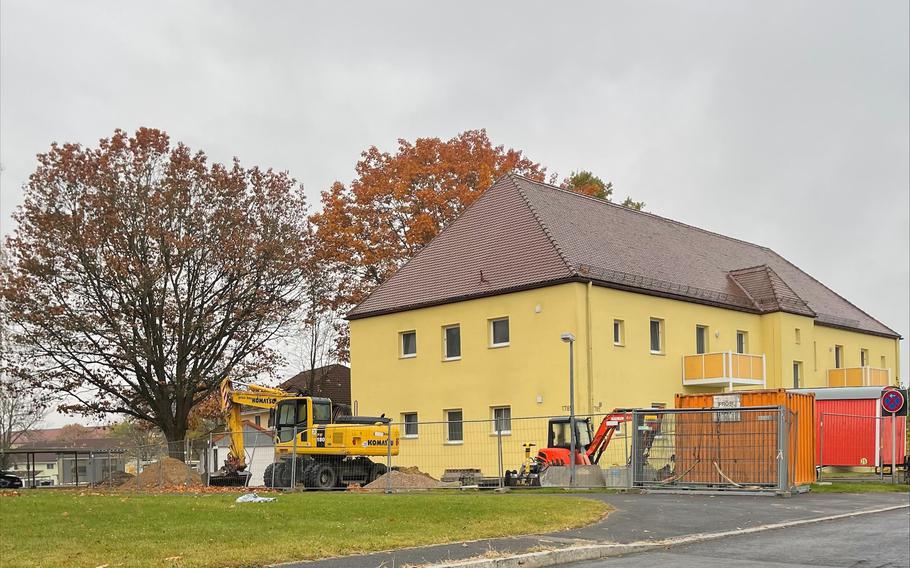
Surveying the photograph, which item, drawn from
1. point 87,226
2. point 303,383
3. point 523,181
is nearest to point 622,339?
point 523,181

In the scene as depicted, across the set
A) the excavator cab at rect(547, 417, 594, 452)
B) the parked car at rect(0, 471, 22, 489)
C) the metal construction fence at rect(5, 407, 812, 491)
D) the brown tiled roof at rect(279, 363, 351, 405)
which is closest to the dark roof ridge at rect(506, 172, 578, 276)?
the metal construction fence at rect(5, 407, 812, 491)

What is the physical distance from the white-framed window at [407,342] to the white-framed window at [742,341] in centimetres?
1349

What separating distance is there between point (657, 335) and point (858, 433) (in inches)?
320

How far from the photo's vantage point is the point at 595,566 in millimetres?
11609

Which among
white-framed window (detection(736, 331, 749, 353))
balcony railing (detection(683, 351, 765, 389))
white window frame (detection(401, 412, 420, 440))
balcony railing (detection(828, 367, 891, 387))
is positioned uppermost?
white-framed window (detection(736, 331, 749, 353))

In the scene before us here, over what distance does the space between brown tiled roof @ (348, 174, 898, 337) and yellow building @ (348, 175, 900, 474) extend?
8 centimetres

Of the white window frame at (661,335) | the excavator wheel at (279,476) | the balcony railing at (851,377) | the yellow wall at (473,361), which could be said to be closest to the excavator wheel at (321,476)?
the excavator wheel at (279,476)

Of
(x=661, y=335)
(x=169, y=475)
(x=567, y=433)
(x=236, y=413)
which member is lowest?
(x=169, y=475)

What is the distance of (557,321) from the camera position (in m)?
34.9

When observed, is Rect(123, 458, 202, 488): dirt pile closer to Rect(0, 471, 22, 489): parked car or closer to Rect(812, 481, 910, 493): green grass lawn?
Rect(0, 471, 22, 489): parked car

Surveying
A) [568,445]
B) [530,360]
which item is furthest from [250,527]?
[530,360]

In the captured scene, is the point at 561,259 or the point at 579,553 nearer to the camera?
the point at 579,553

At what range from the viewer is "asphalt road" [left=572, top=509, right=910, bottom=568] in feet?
38.0

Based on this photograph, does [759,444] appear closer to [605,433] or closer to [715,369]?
[605,433]
